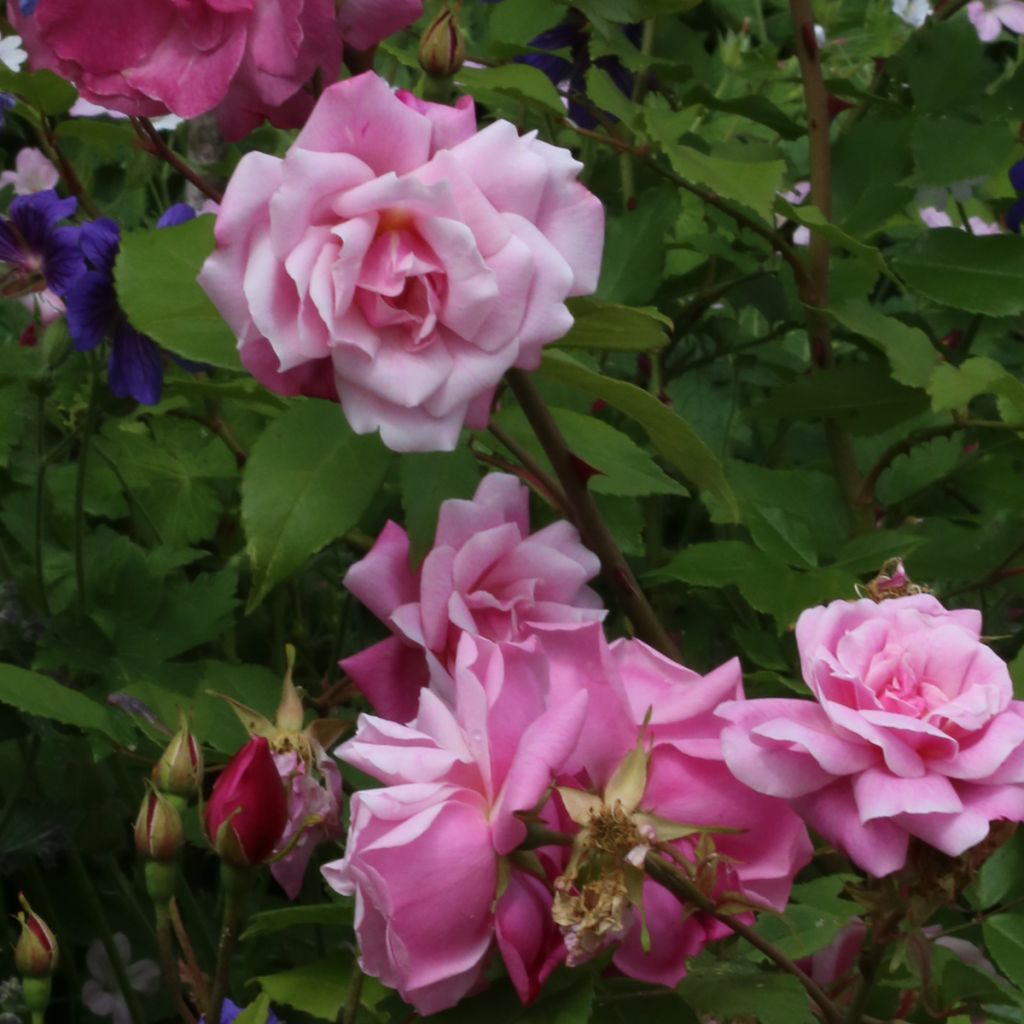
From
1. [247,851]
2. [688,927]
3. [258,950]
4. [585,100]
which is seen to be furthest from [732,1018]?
[585,100]

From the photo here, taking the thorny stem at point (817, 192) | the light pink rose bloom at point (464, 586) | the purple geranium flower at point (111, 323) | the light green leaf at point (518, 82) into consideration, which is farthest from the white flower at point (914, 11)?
the light pink rose bloom at point (464, 586)

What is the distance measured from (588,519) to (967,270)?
12.8 inches

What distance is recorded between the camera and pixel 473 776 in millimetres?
405

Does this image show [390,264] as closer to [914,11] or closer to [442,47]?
[442,47]

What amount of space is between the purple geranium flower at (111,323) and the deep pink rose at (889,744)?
0.43 metres

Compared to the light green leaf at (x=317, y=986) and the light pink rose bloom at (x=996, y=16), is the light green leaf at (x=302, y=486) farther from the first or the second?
the light pink rose bloom at (x=996, y=16)

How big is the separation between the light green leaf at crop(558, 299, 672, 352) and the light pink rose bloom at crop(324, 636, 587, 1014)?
127 mm

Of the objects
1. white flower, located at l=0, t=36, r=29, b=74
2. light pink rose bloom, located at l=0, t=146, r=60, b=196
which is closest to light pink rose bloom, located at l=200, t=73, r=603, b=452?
white flower, located at l=0, t=36, r=29, b=74

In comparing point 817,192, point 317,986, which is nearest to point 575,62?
point 817,192

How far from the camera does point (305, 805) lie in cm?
55

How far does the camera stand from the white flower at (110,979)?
2.86ft

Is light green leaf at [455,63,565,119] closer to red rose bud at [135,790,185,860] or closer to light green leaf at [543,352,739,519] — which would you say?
light green leaf at [543,352,739,519]

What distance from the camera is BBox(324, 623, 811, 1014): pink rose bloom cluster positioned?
39cm

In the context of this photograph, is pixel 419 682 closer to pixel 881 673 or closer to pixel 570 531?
pixel 570 531
